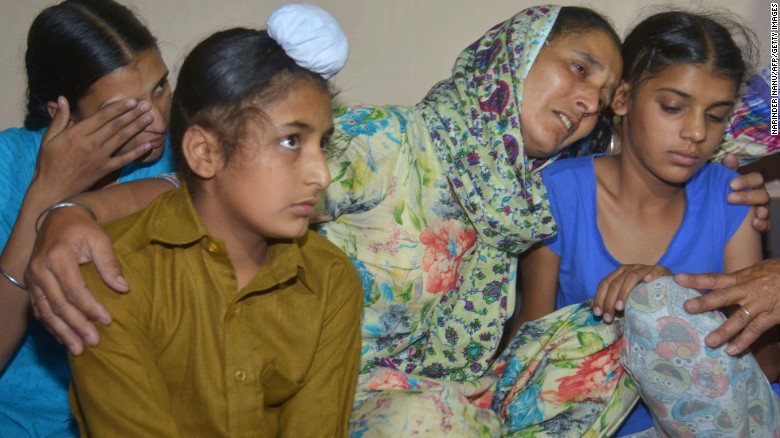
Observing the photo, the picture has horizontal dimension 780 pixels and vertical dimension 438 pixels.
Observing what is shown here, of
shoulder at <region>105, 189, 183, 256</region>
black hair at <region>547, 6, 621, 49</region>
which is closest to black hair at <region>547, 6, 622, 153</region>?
black hair at <region>547, 6, 621, 49</region>

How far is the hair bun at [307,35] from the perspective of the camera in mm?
1575

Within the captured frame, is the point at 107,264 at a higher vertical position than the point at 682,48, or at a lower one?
lower

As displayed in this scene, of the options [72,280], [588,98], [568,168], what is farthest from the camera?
[568,168]

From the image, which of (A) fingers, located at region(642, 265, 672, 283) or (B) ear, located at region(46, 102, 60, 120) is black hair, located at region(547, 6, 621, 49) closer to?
(A) fingers, located at region(642, 265, 672, 283)

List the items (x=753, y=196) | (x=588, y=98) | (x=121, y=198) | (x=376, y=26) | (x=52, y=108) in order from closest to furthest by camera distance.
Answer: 1. (x=121, y=198)
2. (x=52, y=108)
3. (x=588, y=98)
4. (x=753, y=196)
5. (x=376, y=26)

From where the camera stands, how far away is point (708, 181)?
2.36 m

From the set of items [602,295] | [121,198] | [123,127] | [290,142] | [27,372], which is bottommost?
[27,372]

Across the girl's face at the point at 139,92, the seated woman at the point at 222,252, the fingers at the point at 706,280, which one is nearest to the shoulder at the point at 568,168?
the fingers at the point at 706,280

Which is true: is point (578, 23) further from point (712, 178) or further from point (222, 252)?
point (222, 252)

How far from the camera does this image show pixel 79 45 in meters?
1.91

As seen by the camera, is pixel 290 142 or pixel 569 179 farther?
pixel 569 179

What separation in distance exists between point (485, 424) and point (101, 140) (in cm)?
109

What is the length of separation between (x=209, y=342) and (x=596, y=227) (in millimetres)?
1201

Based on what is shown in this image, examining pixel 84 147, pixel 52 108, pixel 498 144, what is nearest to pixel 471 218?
pixel 498 144
